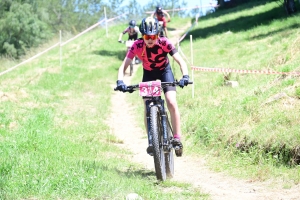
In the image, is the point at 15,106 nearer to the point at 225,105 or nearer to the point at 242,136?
the point at 225,105

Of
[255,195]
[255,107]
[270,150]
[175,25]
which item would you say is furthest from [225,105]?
[175,25]

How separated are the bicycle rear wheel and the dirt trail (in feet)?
1.66

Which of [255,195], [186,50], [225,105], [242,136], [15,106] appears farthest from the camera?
[186,50]

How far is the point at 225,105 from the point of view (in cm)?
1002

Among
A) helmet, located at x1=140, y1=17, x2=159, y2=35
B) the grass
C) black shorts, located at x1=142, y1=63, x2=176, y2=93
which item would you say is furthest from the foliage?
helmet, located at x1=140, y1=17, x2=159, y2=35

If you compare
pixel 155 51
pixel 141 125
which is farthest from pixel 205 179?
pixel 141 125

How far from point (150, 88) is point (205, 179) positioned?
5.62 ft

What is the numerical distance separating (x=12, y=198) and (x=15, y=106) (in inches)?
253

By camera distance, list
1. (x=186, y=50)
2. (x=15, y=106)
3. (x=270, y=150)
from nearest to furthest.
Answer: (x=270, y=150) → (x=15, y=106) → (x=186, y=50)

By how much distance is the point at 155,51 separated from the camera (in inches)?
271

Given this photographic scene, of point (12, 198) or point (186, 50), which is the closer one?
point (12, 198)

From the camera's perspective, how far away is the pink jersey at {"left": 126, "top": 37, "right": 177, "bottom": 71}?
6855 millimetres

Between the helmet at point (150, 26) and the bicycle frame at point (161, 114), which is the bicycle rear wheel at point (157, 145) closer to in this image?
the bicycle frame at point (161, 114)

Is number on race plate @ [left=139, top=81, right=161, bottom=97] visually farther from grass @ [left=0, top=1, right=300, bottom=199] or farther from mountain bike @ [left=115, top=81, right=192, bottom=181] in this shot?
grass @ [left=0, top=1, right=300, bottom=199]
